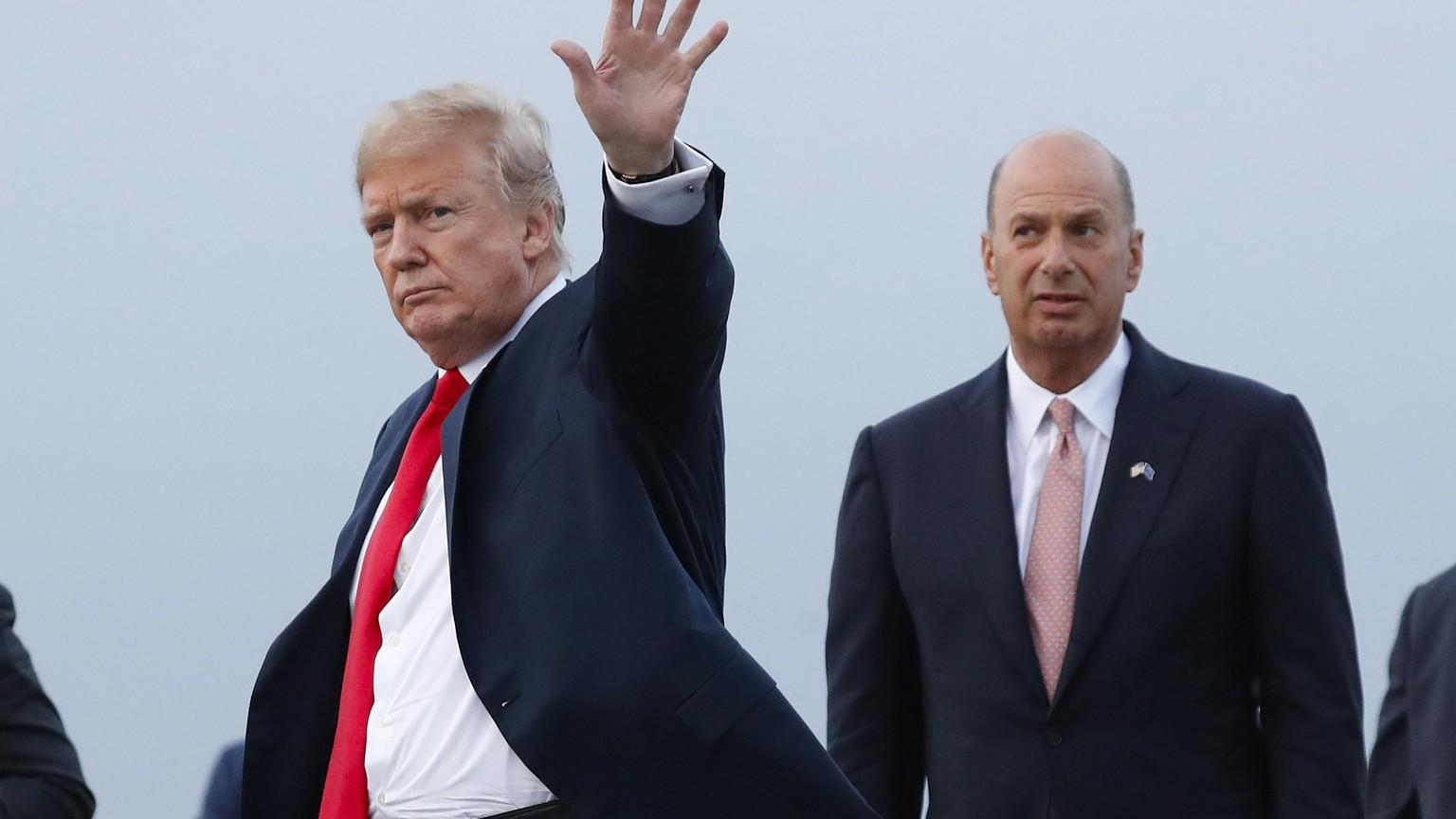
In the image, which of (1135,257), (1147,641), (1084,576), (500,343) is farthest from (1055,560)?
(500,343)

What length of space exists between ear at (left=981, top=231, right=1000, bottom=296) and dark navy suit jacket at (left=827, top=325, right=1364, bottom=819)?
0.26 m

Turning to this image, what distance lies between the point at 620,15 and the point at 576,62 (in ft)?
0.36

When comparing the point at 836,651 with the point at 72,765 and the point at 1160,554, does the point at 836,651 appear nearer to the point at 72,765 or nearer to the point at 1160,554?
the point at 1160,554

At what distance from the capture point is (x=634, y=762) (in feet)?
8.89

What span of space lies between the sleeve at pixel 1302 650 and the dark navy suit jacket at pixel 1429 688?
73cm

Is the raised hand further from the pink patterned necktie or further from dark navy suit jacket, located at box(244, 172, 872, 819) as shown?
the pink patterned necktie

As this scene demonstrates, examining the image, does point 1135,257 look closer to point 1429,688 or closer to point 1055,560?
point 1055,560

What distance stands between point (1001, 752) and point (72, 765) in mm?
1399

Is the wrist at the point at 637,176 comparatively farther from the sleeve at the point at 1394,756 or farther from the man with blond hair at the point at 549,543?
the sleeve at the point at 1394,756

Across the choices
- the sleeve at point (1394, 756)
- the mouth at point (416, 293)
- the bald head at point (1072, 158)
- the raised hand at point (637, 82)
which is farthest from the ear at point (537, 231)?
the sleeve at point (1394, 756)

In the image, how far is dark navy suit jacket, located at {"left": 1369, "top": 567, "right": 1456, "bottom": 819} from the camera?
257 centimetres

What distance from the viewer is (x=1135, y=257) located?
13.2 feet

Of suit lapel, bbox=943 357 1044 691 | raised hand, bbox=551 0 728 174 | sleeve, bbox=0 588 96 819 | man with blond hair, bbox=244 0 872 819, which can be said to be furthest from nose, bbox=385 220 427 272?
suit lapel, bbox=943 357 1044 691

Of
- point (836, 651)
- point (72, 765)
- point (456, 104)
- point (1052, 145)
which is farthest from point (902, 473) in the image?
point (72, 765)
